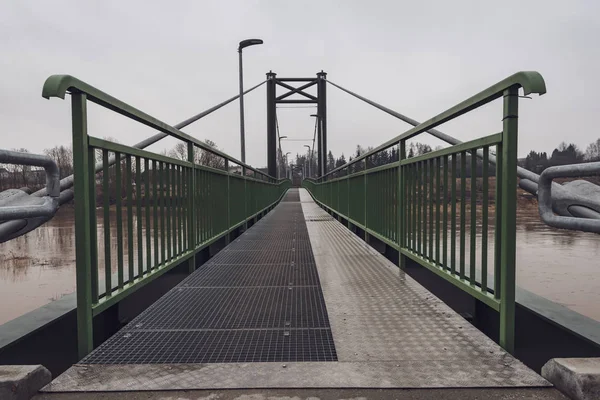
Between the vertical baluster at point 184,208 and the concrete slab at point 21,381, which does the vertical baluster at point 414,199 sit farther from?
the concrete slab at point 21,381

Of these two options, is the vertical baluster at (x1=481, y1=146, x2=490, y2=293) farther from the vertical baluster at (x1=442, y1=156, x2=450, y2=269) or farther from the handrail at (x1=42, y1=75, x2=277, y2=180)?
the handrail at (x1=42, y1=75, x2=277, y2=180)

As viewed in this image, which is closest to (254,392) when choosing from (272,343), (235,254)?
(272,343)

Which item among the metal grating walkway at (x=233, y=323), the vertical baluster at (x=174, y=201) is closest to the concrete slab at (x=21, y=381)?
the metal grating walkway at (x=233, y=323)

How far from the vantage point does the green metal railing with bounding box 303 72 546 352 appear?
2.08 metres

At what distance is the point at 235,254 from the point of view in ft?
17.3

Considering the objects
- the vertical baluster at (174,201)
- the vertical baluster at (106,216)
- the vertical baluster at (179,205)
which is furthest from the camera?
the vertical baluster at (179,205)

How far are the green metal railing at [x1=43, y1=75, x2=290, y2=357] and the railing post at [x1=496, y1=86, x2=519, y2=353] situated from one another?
2000mm

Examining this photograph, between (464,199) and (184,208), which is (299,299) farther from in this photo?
(184,208)

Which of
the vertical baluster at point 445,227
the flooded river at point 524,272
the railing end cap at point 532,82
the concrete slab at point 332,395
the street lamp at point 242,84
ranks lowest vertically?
the flooded river at point 524,272

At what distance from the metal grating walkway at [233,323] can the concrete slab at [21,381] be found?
0.96ft

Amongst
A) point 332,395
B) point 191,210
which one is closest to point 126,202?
point 191,210

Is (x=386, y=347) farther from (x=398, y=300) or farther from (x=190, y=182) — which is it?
(x=190, y=182)

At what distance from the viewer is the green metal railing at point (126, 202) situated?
2.09m

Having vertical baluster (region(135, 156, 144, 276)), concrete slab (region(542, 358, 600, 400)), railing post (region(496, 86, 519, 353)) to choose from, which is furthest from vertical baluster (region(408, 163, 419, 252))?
vertical baluster (region(135, 156, 144, 276))
